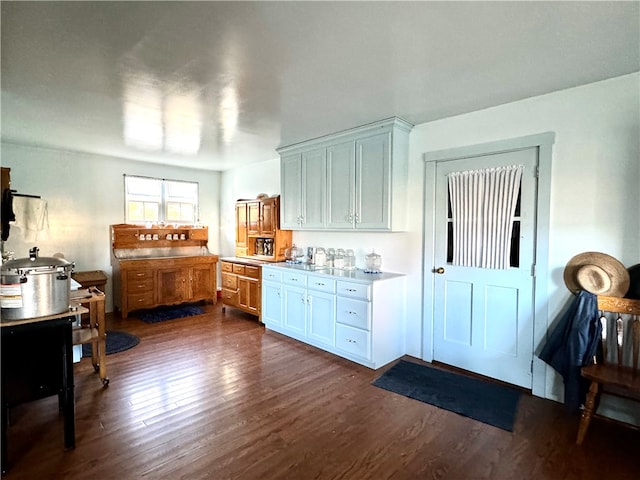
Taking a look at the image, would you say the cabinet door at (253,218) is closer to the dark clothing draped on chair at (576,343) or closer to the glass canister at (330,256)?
the glass canister at (330,256)

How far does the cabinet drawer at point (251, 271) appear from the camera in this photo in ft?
15.7

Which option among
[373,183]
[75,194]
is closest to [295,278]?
[373,183]

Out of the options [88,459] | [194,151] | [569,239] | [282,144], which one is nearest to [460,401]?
[569,239]

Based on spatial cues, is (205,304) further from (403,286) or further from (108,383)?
(403,286)

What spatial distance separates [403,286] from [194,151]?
3.48 m

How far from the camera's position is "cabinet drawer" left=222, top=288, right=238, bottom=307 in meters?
5.18

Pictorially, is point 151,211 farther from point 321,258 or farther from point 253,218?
point 321,258

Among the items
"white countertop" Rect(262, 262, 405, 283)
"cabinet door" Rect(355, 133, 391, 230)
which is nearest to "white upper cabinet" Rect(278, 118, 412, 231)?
"cabinet door" Rect(355, 133, 391, 230)

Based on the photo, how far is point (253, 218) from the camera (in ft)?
17.7

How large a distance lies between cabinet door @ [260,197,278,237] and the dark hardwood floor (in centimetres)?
228

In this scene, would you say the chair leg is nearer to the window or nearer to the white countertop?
the white countertop

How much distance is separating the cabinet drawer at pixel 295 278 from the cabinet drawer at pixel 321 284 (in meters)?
0.09

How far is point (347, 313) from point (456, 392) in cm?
120

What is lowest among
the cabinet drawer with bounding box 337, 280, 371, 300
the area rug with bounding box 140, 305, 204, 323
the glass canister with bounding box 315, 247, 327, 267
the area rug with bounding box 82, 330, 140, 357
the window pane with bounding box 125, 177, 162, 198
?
the area rug with bounding box 82, 330, 140, 357
